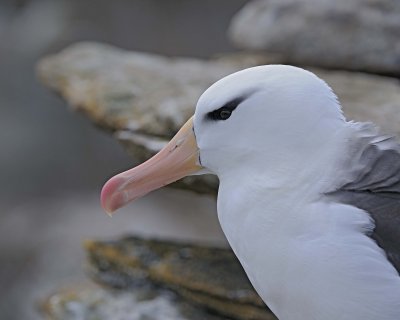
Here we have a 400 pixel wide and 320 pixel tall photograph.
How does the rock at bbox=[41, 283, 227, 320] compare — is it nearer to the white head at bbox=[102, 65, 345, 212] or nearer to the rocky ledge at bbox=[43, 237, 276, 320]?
the rocky ledge at bbox=[43, 237, 276, 320]

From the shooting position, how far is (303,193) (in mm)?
2365

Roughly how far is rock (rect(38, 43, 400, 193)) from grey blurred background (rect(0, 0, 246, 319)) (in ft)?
7.44

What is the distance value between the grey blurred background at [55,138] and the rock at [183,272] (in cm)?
242

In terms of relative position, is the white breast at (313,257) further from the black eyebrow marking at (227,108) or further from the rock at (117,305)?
the rock at (117,305)

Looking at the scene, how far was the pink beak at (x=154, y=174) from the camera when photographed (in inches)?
104

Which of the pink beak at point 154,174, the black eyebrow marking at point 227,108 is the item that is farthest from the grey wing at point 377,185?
the pink beak at point 154,174

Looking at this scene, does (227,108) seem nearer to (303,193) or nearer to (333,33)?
(303,193)

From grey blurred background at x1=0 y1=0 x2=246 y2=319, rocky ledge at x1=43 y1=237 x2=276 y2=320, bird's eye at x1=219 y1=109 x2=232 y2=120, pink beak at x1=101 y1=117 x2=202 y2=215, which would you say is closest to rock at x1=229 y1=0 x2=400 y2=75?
rocky ledge at x1=43 y1=237 x2=276 y2=320

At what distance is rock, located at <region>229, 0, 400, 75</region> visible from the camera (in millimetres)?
4004

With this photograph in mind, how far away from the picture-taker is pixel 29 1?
10.0m

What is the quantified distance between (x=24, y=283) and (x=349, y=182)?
4.56 metres

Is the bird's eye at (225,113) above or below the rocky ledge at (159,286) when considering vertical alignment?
above

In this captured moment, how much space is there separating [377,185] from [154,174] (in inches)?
25.9

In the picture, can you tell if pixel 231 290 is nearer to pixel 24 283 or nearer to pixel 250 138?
pixel 250 138
